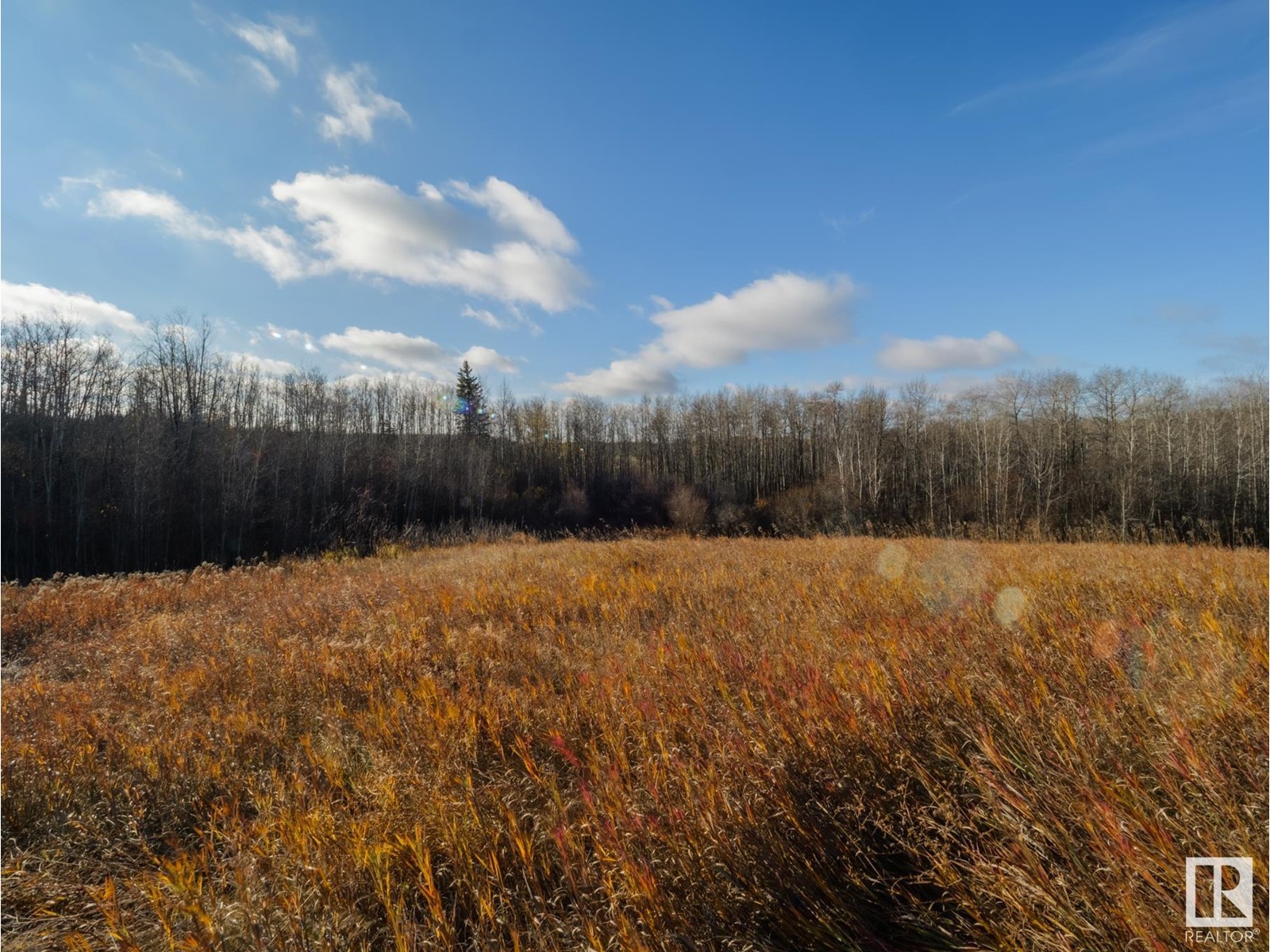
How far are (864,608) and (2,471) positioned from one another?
40.3 meters

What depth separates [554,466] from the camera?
52.6m

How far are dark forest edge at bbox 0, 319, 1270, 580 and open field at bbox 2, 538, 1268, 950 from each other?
1213 cm

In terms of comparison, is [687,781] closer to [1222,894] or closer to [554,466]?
[1222,894]

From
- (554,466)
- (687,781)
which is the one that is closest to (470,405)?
(554,466)

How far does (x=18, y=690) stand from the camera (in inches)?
206

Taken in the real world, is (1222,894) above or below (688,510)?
above

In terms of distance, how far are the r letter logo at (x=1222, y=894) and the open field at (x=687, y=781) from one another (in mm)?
31

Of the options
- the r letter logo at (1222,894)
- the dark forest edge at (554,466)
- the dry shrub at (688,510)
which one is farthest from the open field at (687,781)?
the dry shrub at (688,510)

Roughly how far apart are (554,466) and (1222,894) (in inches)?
2055

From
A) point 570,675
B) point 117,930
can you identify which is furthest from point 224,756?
point 570,675

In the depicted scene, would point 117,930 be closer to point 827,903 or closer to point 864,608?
point 827,903

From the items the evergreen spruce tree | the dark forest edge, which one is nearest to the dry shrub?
the dark forest edge

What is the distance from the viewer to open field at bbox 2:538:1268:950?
1747mm

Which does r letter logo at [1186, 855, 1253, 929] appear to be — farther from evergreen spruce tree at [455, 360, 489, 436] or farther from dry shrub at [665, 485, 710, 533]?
evergreen spruce tree at [455, 360, 489, 436]
